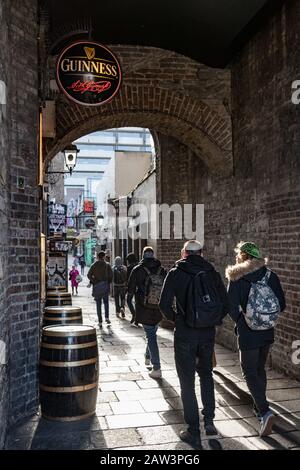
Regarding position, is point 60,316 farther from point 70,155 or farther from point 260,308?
point 70,155

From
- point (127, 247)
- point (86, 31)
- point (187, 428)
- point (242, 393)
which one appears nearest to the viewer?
point (187, 428)

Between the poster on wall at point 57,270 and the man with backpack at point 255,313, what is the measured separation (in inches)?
385

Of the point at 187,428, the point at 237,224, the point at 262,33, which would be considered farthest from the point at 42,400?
the point at 262,33

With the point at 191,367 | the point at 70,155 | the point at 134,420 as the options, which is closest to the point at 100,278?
the point at 70,155

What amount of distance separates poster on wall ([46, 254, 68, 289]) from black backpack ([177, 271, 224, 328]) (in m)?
9.78

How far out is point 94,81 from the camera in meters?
6.25

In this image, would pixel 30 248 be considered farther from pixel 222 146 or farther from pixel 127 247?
pixel 127 247

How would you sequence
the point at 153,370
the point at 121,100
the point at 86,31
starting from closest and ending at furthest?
1. the point at 153,370
2. the point at 86,31
3. the point at 121,100

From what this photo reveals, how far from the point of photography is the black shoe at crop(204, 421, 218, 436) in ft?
13.4

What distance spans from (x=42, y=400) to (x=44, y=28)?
4.65 meters

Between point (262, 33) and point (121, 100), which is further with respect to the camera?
point (121, 100)

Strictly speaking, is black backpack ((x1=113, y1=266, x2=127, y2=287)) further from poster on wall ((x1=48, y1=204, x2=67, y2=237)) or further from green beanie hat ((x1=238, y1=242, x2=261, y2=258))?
green beanie hat ((x1=238, y1=242, x2=261, y2=258))

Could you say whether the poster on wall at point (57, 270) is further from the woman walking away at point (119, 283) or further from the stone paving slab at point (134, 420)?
the stone paving slab at point (134, 420)

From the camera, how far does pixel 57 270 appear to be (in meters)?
13.7
